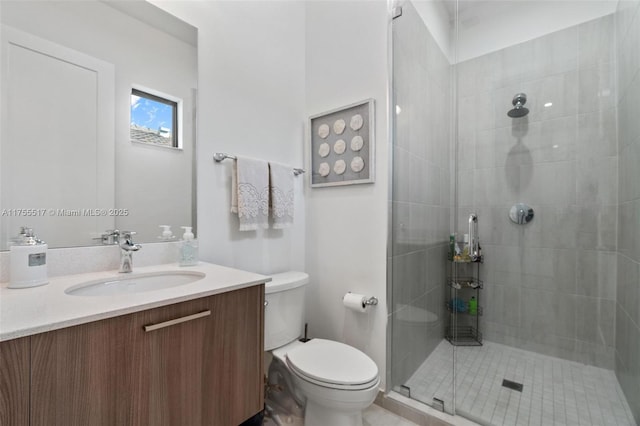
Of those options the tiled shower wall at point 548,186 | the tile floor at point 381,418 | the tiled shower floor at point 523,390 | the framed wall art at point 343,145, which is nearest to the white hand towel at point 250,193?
the framed wall art at point 343,145

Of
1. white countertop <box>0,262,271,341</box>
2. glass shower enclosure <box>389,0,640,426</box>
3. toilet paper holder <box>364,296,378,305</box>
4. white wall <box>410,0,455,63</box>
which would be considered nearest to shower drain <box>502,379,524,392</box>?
glass shower enclosure <box>389,0,640,426</box>

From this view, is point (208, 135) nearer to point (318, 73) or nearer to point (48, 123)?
point (48, 123)

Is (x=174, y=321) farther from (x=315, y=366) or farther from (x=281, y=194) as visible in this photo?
(x=281, y=194)

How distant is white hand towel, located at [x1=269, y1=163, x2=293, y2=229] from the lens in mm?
1661

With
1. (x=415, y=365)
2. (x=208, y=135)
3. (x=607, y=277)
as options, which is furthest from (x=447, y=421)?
(x=208, y=135)

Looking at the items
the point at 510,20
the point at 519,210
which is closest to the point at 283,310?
the point at 519,210

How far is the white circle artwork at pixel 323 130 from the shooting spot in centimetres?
186

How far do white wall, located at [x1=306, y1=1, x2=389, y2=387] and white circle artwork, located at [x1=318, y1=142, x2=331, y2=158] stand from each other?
235 millimetres

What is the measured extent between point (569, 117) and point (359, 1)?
5.19 ft

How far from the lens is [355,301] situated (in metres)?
1.59

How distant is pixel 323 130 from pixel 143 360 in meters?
1.55

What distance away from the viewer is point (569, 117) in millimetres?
1899

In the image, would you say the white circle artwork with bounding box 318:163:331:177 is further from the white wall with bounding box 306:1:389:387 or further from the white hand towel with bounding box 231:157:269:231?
the white hand towel with bounding box 231:157:269:231

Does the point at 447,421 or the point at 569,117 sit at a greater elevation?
the point at 569,117
